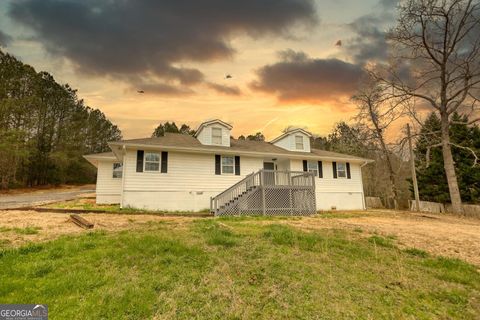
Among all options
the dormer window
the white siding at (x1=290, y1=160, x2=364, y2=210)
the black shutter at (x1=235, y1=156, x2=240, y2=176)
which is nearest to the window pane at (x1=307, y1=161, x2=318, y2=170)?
the white siding at (x1=290, y1=160, x2=364, y2=210)

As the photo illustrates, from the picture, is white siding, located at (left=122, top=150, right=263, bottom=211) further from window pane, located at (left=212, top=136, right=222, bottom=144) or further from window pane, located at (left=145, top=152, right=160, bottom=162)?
window pane, located at (left=212, top=136, right=222, bottom=144)

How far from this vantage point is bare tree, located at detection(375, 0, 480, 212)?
1673 centimetres

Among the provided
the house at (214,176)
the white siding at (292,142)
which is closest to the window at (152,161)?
the house at (214,176)

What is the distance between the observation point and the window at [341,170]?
1953 cm

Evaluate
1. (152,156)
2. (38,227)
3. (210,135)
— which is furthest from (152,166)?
(38,227)

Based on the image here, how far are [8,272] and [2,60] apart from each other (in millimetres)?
36678

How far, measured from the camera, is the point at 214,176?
1591 cm

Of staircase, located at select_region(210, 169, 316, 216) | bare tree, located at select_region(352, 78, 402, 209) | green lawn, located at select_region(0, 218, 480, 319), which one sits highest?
bare tree, located at select_region(352, 78, 402, 209)

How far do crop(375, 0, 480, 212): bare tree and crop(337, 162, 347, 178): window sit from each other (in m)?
6.37

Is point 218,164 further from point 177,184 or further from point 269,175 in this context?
point 269,175

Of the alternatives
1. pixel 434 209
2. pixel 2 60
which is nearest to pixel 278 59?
pixel 434 209

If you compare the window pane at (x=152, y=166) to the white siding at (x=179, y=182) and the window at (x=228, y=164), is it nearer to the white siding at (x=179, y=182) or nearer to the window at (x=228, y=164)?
the white siding at (x=179, y=182)

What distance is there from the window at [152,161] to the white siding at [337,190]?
9076 mm

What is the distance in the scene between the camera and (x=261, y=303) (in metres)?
3.57
